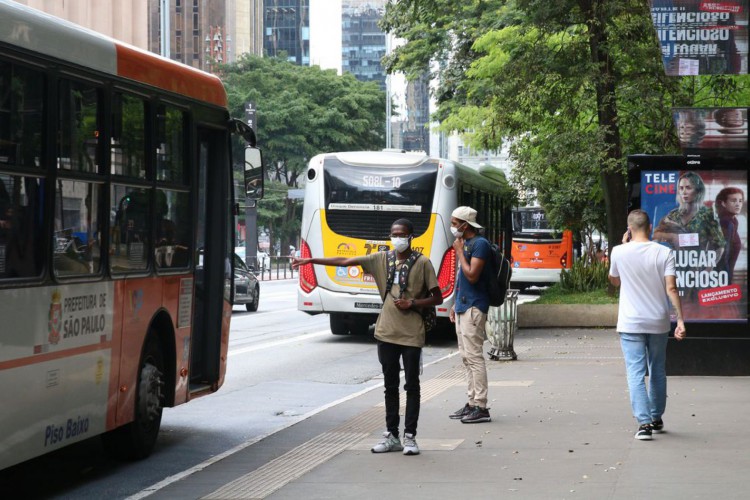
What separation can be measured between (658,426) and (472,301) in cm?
187

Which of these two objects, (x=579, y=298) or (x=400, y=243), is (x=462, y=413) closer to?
(x=400, y=243)

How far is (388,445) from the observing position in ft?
31.2

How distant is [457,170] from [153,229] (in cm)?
1340

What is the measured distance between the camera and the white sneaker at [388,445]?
9492 mm

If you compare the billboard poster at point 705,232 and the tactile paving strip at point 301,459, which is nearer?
the tactile paving strip at point 301,459

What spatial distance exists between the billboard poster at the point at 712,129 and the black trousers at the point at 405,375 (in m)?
5.87

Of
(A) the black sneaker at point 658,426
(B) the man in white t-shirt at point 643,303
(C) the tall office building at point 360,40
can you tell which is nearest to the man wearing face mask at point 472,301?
(B) the man in white t-shirt at point 643,303

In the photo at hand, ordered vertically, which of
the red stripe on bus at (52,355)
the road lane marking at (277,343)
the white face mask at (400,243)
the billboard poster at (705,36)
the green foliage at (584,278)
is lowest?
the road lane marking at (277,343)

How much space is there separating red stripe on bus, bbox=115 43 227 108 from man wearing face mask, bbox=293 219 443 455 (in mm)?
1723

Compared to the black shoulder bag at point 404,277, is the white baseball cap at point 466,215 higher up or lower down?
higher up

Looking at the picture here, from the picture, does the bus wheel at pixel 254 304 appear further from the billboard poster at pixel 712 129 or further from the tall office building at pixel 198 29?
the tall office building at pixel 198 29

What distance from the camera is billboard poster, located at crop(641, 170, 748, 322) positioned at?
14141 millimetres

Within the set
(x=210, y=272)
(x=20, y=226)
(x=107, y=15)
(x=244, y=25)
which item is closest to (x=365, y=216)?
(x=210, y=272)

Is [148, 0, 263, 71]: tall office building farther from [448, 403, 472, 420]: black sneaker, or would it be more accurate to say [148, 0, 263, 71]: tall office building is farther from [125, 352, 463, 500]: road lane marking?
[448, 403, 472, 420]: black sneaker
